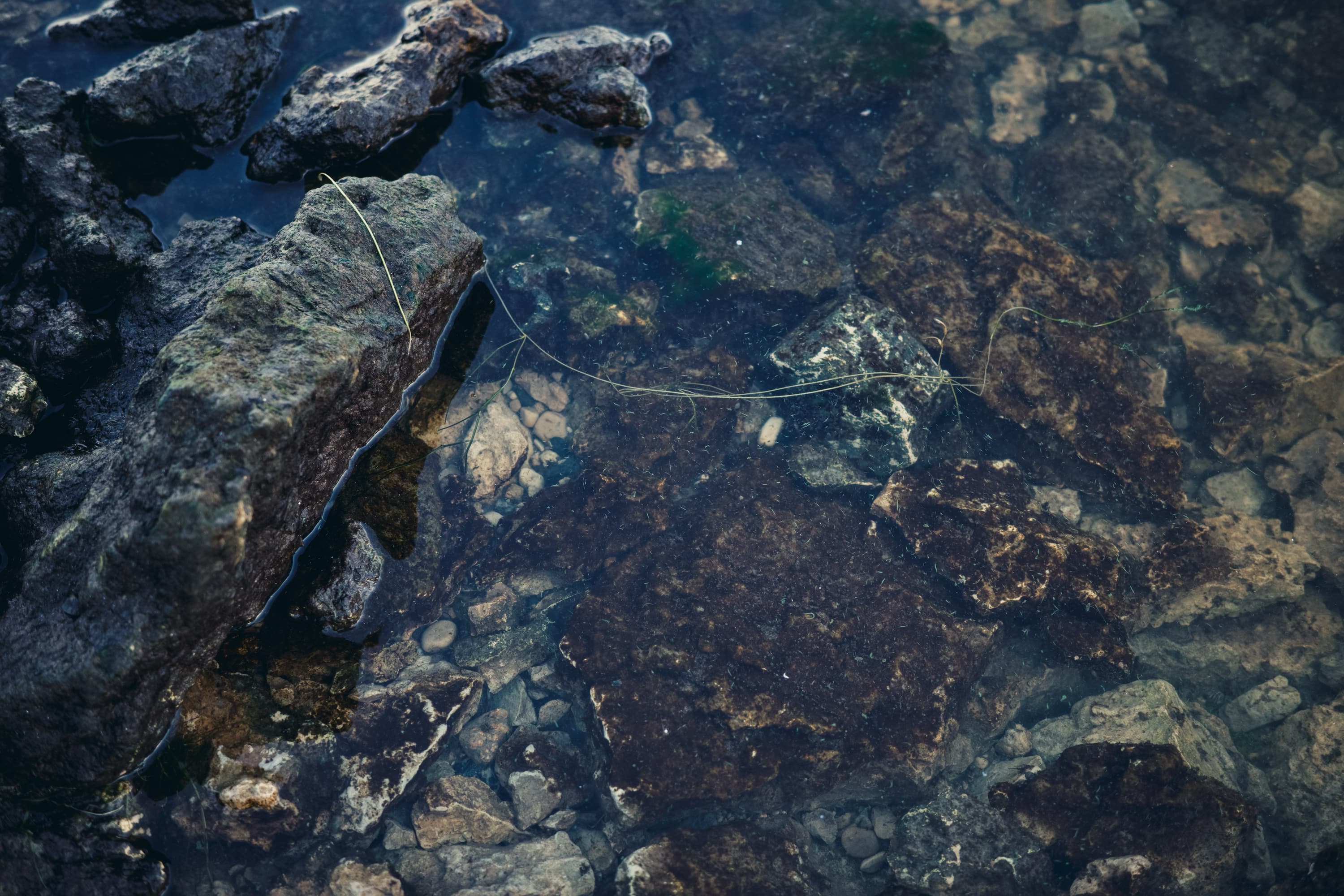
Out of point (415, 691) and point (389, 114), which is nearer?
point (415, 691)

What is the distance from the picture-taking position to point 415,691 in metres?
4.75

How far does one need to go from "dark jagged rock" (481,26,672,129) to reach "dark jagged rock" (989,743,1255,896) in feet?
21.2

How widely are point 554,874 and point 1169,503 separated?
5.79 m

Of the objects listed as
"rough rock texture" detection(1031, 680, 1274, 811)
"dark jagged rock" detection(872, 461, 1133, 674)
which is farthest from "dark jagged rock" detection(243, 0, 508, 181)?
"rough rock texture" detection(1031, 680, 1274, 811)

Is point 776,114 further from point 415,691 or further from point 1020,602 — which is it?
point 415,691

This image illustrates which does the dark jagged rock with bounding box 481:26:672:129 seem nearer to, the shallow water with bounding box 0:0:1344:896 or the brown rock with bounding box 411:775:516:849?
the shallow water with bounding box 0:0:1344:896

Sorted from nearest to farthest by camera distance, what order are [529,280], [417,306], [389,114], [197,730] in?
[197,730] → [417,306] → [389,114] → [529,280]

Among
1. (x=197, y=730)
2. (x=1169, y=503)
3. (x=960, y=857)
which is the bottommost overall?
(x=960, y=857)

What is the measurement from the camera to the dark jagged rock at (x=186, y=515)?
9.58 feet

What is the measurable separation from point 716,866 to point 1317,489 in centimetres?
631

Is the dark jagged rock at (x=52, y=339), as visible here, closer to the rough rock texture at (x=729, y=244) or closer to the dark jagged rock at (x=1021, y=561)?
the rough rock texture at (x=729, y=244)

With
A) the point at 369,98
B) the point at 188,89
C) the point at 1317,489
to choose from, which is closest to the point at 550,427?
the point at 369,98

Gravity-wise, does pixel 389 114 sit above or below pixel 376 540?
above

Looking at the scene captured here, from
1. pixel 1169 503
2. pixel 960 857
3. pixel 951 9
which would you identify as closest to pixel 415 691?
pixel 960 857
